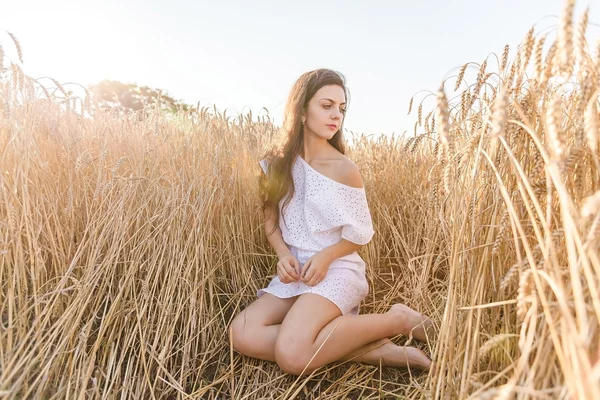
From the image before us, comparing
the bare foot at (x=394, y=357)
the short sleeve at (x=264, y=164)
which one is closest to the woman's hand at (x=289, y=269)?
the bare foot at (x=394, y=357)

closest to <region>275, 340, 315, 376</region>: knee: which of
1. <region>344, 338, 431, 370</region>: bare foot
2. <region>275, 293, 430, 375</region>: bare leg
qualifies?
<region>275, 293, 430, 375</region>: bare leg

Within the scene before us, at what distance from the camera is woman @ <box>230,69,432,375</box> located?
157 cm

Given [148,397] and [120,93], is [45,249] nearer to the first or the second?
[148,397]

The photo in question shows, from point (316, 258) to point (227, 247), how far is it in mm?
421

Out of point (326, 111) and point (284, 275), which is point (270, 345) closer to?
point (284, 275)

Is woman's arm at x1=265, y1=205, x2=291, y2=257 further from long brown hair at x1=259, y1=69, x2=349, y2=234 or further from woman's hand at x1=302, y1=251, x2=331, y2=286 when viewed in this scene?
woman's hand at x1=302, y1=251, x2=331, y2=286

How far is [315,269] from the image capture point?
1.68m

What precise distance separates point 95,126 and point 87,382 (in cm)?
129

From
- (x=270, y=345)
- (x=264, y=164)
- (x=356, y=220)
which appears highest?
(x=264, y=164)

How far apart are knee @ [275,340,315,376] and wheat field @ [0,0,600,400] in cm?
6

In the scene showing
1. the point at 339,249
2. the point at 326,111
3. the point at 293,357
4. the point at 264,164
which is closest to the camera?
the point at 293,357

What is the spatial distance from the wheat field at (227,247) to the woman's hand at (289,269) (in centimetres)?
22

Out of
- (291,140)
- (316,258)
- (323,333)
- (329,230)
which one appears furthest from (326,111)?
(323,333)

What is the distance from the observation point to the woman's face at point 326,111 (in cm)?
187
